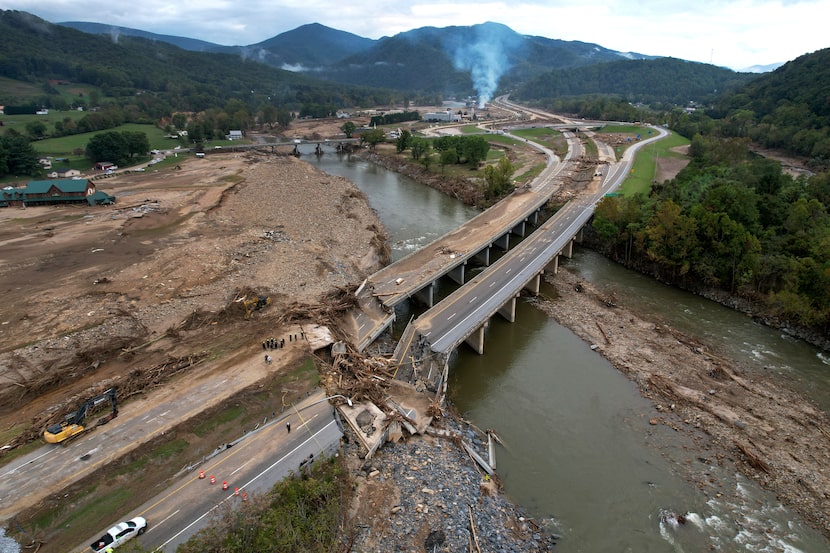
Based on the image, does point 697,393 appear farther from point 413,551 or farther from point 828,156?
point 828,156

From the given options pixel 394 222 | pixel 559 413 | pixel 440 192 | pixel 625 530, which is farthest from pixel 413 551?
pixel 440 192

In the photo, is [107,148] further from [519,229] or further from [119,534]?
[119,534]

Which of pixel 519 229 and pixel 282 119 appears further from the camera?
pixel 282 119

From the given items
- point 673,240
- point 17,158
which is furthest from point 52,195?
point 673,240

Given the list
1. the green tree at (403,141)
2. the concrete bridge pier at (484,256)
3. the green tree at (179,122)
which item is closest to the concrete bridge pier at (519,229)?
the concrete bridge pier at (484,256)

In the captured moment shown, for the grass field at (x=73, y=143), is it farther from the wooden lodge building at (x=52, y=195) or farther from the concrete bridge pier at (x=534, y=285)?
the concrete bridge pier at (x=534, y=285)
